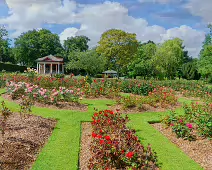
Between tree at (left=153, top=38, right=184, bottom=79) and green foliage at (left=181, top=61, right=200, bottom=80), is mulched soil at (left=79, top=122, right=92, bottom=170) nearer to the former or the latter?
tree at (left=153, top=38, right=184, bottom=79)

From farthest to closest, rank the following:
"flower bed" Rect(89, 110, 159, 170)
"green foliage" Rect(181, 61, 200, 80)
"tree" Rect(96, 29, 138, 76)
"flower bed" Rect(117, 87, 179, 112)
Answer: "green foliage" Rect(181, 61, 200, 80) < "tree" Rect(96, 29, 138, 76) < "flower bed" Rect(117, 87, 179, 112) < "flower bed" Rect(89, 110, 159, 170)

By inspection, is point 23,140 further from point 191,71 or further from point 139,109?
point 191,71

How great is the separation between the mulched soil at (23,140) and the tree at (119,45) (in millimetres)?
26557

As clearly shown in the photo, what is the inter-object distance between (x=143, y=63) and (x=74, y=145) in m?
→ 31.9

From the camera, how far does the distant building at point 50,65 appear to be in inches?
1666

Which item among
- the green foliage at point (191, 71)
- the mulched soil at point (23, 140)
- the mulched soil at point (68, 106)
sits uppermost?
the green foliage at point (191, 71)

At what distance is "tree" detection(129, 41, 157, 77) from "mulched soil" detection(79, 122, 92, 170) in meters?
29.5

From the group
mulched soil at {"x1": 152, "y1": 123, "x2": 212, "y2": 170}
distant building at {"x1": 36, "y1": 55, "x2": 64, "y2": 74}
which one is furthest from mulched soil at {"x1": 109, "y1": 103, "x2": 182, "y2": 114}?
distant building at {"x1": 36, "y1": 55, "x2": 64, "y2": 74}

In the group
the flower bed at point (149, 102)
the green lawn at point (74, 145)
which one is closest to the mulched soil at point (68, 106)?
the green lawn at point (74, 145)

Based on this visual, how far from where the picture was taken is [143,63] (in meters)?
36.3

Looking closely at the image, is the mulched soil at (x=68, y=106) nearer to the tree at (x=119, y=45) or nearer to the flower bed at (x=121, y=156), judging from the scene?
the flower bed at (x=121, y=156)

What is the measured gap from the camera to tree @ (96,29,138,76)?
32969mm

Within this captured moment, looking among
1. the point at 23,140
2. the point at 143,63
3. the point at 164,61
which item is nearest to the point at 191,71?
the point at 164,61

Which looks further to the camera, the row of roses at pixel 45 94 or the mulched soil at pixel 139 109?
the mulched soil at pixel 139 109
